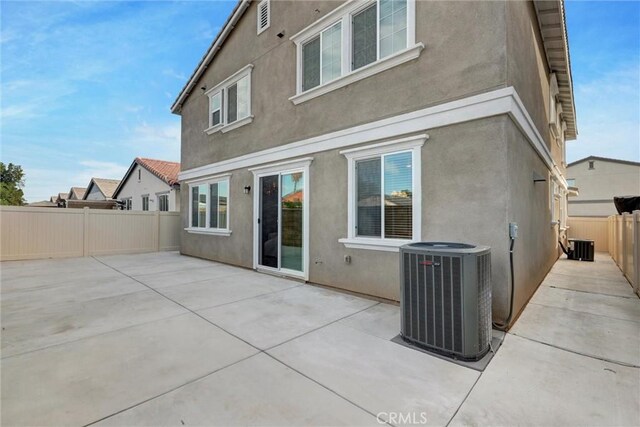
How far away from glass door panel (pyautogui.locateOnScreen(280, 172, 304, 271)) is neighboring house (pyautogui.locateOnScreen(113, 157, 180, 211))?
10.6 metres

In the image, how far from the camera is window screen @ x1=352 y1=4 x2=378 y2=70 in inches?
214

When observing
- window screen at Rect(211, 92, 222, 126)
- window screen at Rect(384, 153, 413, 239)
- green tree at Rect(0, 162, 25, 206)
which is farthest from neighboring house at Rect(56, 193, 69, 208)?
window screen at Rect(384, 153, 413, 239)

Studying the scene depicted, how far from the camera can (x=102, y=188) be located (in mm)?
26219

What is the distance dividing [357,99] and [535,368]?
4.88 meters

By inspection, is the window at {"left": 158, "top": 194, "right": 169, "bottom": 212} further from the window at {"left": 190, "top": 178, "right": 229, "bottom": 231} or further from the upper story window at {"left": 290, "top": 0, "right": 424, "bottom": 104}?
the upper story window at {"left": 290, "top": 0, "right": 424, "bottom": 104}

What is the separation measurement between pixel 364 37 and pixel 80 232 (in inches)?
482

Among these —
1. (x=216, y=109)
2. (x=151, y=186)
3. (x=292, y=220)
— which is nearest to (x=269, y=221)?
(x=292, y=220)

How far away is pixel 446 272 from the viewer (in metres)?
3.09

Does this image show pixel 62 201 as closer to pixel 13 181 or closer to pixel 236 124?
pixel 13 181

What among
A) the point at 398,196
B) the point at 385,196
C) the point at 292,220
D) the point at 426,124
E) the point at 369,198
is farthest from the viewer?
the point at 292,220

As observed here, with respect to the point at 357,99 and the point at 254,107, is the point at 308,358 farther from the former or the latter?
the point at 254,107

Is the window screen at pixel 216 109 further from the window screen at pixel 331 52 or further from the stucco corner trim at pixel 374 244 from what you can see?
the stucco corner trim at pixel 374 244

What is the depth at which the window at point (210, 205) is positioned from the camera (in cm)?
926

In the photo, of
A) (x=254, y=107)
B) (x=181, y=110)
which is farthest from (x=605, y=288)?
(x=181, y=110)
